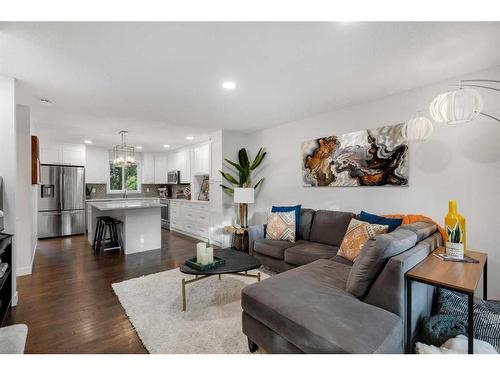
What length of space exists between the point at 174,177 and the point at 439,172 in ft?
20.5

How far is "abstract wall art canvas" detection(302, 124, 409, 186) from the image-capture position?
115 inches

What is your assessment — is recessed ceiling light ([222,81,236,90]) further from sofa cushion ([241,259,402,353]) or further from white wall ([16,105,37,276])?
white wall ([16,105,37,276])

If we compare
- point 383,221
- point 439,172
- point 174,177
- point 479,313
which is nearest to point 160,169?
point 174,177

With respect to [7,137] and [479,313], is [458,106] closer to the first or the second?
[479,313]

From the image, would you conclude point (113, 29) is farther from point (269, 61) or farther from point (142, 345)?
point (142, 345)

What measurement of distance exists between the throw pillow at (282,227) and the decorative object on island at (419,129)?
1.77 m

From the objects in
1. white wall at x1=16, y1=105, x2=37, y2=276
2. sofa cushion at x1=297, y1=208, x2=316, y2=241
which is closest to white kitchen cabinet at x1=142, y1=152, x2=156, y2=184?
white wall at x1=16, y1=105, x2=37, y2=276

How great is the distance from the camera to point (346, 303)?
161 cm

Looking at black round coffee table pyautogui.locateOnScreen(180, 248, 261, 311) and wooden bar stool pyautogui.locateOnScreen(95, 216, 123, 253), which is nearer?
black round coffee table pyautogui.locateOnScreen(180, 248, 261, 311)

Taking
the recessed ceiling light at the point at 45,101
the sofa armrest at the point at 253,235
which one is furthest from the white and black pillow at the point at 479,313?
the recessed ceiling light at the point at 45,101

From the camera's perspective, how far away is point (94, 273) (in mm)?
3365

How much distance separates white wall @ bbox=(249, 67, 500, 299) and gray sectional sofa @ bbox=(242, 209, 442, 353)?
54cm

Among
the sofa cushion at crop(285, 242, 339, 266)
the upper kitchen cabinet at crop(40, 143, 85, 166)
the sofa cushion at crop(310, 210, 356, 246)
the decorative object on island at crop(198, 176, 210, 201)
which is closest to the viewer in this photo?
the sofa cushion at crop(285, 242, 339, 266)
